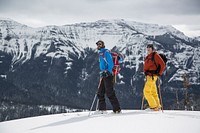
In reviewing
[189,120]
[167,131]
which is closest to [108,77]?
[189,120]

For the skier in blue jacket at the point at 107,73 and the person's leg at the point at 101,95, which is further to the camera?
the person's leg at the point at 101,95


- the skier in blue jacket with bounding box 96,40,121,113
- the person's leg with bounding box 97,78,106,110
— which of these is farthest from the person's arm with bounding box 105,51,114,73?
the person's leg with bounding box 97,78,106,110

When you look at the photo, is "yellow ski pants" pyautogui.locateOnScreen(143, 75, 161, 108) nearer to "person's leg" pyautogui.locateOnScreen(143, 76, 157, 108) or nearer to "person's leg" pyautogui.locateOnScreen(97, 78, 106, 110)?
"person's leg" pyautogui.locateOnScreen(143, 76, 157, 108)

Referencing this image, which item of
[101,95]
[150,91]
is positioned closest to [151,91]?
[150,91]

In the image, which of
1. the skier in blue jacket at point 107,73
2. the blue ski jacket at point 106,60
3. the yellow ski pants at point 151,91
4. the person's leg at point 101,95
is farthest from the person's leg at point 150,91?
the blue ski jacket at point 106,60

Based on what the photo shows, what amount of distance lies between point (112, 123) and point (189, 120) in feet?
7.71

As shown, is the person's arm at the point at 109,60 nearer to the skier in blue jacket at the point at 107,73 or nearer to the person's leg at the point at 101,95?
the skier in blue jacket at the point at 107,73

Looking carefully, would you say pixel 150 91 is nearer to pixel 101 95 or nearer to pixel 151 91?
pixel 151 91

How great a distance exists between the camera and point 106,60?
37.8 feet

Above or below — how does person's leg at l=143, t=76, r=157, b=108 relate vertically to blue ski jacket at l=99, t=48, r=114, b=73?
below

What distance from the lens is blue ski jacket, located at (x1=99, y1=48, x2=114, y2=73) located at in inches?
452

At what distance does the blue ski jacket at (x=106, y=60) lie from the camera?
11.5 metres

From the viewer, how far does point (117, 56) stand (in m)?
12.4

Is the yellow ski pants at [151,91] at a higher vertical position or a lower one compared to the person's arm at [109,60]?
lower
